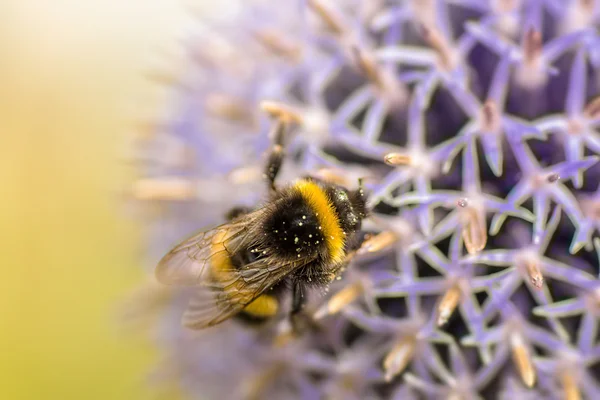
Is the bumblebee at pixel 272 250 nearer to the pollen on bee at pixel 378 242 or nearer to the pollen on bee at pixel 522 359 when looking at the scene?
the pollen on bee at pixel 378 242

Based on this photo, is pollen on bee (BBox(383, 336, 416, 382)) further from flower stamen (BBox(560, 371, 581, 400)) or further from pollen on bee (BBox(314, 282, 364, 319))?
flower stamen (BBox(560, 371, 581, 400))

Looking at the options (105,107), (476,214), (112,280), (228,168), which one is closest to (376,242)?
(476,214)

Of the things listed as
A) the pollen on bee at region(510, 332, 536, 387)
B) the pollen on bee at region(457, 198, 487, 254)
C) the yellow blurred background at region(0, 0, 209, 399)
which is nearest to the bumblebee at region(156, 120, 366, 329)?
the pollen on bee at region(457, 198, 487, 254)

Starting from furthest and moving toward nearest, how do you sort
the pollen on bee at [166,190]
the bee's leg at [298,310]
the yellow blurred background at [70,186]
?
the yellow blurred background at [70,186] → the pollen on bee at [166,190] → the bee's leg at [298,310]

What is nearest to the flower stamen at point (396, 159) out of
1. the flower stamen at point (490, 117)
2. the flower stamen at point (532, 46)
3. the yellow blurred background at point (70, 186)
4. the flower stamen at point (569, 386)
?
the flower stamen at point (490, 117)

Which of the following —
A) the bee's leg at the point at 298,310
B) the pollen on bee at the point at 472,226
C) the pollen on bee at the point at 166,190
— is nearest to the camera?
the pollen on bee at the point at 472,226
